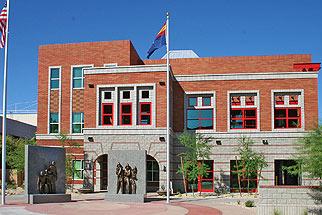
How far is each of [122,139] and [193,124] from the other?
622 centimetres

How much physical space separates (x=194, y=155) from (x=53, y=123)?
1505 cm

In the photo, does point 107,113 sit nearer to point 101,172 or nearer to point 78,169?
point 101,172

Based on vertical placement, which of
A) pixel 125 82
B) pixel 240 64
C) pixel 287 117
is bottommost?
pixel 287 117

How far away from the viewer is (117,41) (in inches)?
1672

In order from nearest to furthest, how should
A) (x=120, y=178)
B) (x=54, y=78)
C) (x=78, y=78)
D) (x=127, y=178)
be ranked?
(x=127, y=178), (x=120, y=178), (x=78, y=78), (x=54, y=78)

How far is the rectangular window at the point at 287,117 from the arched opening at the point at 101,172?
569 inches

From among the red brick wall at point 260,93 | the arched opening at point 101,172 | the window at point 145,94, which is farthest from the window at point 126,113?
the red brick wall at point 260,93

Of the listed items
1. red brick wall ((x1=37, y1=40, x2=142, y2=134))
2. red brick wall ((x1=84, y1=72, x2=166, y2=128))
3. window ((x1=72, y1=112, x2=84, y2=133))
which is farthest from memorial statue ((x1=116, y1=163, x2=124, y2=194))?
red brick wall ((x1=37, y1=40, x2=142, y2=134))

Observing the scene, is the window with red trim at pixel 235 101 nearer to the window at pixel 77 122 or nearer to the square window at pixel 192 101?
the square window at pixel 192 101

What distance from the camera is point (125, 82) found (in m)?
37.3

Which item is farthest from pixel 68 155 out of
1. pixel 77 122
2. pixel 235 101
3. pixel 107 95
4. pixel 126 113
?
pixel 235 101

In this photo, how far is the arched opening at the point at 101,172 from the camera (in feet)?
124

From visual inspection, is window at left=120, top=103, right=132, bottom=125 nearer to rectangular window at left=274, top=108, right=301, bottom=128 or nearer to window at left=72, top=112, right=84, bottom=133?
window at left=72, top=112, right=84, bottom=133

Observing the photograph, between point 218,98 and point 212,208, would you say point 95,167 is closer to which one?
point 218,98
